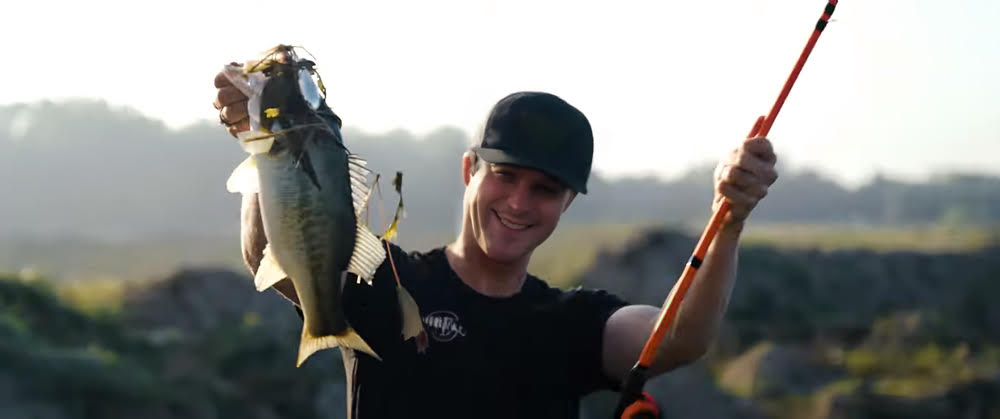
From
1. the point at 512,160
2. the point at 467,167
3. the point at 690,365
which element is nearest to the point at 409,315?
the point at 512,160

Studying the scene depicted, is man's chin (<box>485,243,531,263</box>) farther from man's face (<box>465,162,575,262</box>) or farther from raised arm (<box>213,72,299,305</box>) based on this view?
raised arm (<box>213,72,299,305</box>)

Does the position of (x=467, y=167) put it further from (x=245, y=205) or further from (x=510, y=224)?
(x=245, y=205)

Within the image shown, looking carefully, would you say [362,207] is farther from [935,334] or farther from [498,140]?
[935,334]

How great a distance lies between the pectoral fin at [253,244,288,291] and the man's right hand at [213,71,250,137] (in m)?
0.43

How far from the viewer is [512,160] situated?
390cm

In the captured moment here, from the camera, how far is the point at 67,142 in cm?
1277

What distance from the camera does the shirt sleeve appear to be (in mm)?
4008

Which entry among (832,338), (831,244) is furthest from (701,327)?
(831,244)

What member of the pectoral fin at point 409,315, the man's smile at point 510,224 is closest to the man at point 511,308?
the man's smile at point 510,224

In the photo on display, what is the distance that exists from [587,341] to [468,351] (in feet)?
1.55

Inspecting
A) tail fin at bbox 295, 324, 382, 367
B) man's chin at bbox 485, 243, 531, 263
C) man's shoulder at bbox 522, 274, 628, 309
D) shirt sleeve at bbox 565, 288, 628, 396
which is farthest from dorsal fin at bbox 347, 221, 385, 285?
shirt sleeve at bbox 565, 288, 628, 396

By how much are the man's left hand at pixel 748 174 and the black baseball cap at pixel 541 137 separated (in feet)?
2.12

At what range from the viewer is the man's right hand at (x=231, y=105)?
11.4 feet

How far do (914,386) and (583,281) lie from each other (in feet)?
19.8
